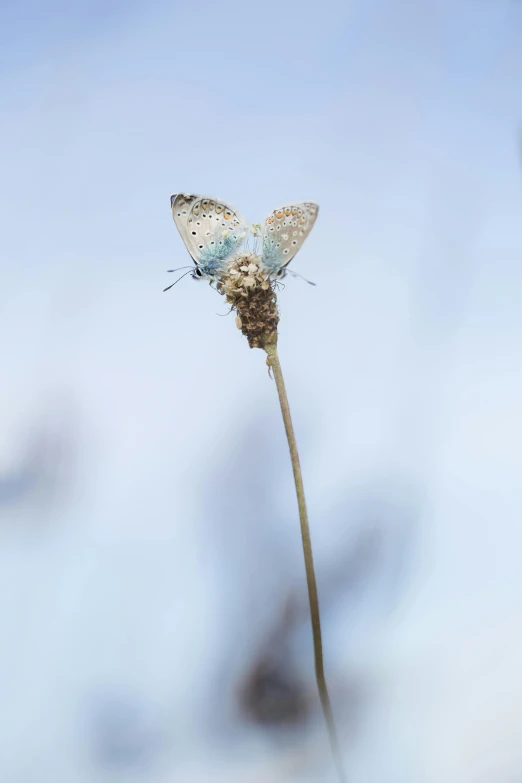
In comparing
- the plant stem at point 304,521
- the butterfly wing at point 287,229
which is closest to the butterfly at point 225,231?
the butterfly wing at point 287,229

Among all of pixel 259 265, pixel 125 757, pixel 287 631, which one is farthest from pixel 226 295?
pixel 125 757

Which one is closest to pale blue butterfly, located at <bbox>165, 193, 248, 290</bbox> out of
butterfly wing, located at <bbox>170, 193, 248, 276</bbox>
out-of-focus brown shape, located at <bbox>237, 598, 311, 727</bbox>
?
butterfly wing, located at <bbox>170, 193, 248, 276</bbox>

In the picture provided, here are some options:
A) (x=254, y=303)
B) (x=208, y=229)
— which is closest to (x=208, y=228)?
(x=208, y=229)

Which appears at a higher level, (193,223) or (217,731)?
(193,223)

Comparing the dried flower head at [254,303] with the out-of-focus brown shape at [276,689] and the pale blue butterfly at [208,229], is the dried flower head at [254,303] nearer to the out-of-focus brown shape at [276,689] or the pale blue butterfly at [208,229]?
the pale blue butterfly at [208,229]

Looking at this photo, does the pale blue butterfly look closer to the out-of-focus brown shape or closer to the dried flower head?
the dried flower head

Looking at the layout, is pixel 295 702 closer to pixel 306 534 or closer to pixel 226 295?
pixel 306 534
